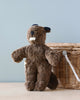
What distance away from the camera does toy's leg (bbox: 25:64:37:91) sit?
80 cm

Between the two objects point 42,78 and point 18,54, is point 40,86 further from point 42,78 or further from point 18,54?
point 18,54

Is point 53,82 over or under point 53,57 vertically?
under

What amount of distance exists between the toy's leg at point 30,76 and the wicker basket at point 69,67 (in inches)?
5.0

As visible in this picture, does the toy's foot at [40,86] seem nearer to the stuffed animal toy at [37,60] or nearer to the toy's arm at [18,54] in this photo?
the stuffed animal toy at [37,60]

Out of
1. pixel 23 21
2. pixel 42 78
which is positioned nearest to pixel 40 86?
pixel 42 78

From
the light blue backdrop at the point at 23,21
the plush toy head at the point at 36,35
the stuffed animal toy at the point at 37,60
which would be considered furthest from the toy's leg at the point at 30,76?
the light blue backdrop at the point at 23,21

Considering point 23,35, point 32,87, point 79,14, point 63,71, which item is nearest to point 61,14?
point 79,14

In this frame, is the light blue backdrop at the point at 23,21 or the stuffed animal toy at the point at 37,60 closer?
the stuffed animal toy at the point at 37,60

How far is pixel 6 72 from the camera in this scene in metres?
1.06

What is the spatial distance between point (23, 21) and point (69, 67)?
0.39m

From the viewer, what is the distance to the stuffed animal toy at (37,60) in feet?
2.61

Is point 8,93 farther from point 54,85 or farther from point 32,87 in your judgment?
point 54,85

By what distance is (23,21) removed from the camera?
1062 mm

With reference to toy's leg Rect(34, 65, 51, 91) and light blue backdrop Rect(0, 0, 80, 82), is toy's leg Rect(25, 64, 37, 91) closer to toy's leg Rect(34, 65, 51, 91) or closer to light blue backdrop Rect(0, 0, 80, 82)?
toy's leg Rect(34, 65, 51, 91)
